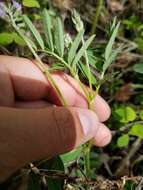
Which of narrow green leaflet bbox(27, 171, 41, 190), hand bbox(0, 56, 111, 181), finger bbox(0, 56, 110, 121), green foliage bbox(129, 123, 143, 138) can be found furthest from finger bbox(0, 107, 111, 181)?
green foliage bbox(129, 123, 143, 138)

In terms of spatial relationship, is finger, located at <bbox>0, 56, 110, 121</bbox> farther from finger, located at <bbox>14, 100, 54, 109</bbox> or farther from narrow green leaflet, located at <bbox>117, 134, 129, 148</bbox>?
narrow green leaflet, located at <bbox>117, 134, 129, 148</bbox>

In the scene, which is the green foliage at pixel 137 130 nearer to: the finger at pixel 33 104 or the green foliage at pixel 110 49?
the finger at pixel 33 104

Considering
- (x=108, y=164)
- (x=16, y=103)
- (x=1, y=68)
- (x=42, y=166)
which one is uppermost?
(x=1, y=68)

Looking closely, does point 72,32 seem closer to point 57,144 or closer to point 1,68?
point 1,68

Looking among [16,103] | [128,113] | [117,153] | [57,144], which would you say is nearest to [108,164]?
[117,153]

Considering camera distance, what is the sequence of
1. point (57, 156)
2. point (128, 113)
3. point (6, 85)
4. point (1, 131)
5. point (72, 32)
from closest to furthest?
point (1, 131) < point (57, 156) < point (6, 85) < point (128, 113) < point (72, 32)

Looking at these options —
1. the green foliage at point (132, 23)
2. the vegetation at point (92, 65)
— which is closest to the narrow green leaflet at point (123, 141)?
the vegetation at point (92, 65)
